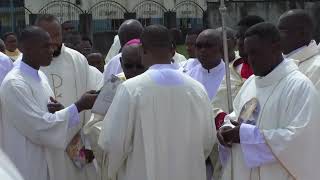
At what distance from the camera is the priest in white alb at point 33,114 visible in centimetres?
512

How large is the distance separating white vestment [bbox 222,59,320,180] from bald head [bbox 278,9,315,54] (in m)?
0.84

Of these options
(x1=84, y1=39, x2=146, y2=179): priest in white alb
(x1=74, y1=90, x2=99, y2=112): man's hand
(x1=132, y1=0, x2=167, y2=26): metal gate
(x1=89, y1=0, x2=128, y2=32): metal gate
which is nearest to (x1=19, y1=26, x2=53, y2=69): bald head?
(x1=74, y1=90, x2=99, y2=112): man's hand

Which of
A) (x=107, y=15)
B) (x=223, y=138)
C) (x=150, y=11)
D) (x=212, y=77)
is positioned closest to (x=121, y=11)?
(x=107, y=15)

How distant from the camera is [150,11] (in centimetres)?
3103

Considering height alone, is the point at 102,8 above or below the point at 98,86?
above

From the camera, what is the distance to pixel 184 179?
4.62m

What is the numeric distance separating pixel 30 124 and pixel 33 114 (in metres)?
0.09

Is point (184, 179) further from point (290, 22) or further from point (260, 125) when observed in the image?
point (290, 22)

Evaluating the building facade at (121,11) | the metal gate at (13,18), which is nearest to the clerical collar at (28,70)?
the metal gate at (13,18)

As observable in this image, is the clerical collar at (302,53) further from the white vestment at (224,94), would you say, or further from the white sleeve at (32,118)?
the white sleeve at (32,118)

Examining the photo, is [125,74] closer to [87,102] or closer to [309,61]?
[87,102]

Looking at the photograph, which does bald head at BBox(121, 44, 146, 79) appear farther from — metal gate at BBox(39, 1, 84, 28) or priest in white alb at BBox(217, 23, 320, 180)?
metal gate at BBox(39, 1, 84, 28)

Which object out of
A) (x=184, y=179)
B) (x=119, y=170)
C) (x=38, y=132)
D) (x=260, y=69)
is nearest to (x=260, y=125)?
(x=260, y=69)

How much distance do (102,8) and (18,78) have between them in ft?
85.9
